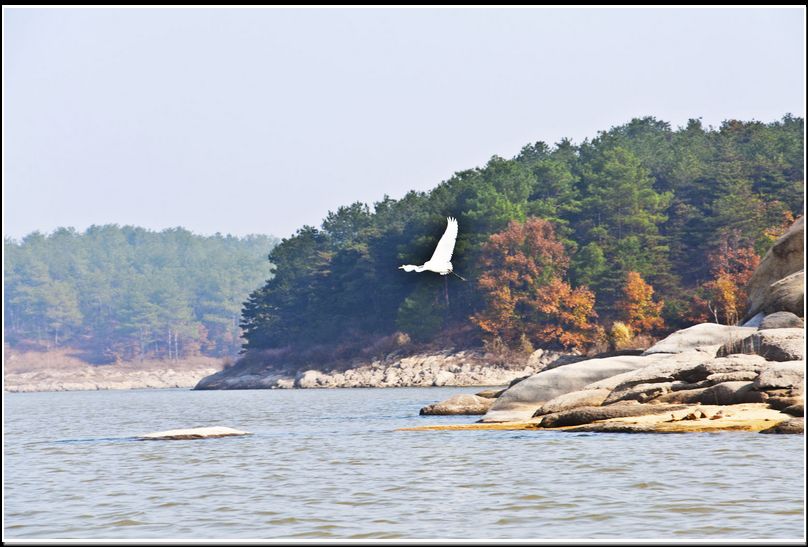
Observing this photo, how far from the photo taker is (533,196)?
102 meters

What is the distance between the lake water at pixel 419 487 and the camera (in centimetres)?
1378

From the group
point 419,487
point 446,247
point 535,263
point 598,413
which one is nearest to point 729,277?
point 535,263

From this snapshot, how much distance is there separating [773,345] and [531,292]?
6098 cm

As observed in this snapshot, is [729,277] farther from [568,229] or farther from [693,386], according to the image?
[693,386]

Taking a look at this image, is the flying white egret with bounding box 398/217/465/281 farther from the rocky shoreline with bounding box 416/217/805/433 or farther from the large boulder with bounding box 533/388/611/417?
the large boulder with bounding box 533/388/611/417

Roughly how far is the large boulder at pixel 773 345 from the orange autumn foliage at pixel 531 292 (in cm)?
5574

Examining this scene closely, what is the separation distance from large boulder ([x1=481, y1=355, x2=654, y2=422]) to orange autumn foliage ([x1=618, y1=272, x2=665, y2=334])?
168 feet

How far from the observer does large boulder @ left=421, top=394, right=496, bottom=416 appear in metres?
36.0

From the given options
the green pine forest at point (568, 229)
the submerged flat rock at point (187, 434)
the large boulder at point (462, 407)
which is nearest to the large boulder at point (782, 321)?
the large boulder at point (462, 407)

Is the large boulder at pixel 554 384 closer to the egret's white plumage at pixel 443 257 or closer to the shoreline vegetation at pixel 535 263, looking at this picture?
the egret's white plumage at pixel 443 257

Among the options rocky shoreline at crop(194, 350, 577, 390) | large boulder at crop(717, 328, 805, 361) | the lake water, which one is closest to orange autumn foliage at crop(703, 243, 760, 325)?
rocky shoreline at crop(194, 350, 577, 390)

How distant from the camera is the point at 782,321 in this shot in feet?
100.0

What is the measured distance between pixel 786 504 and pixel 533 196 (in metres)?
87.7

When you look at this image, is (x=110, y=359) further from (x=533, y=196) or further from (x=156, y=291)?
(x=533, y=196)
